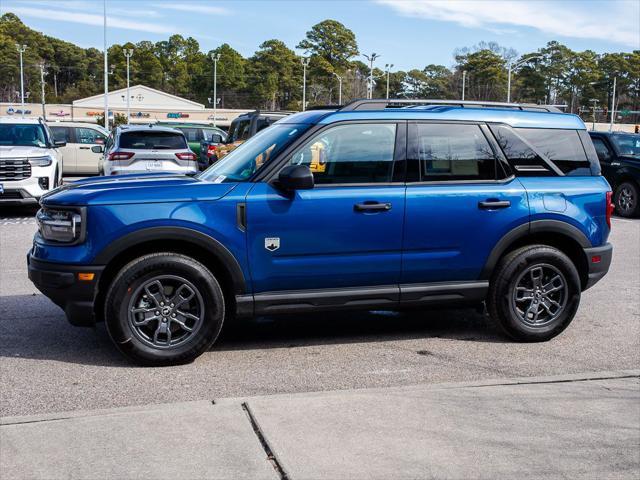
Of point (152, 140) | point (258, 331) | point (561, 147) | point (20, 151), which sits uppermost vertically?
point (561, 147)

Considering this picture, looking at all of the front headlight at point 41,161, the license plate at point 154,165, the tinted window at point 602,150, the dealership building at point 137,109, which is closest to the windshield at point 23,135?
the front headlight at point 41,161

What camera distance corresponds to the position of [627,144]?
1731 cm

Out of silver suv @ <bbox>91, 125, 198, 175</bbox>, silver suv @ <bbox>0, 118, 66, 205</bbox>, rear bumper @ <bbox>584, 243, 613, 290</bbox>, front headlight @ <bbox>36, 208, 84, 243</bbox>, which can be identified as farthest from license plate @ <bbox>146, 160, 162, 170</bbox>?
rear bumper @ <bbox>584, 243, 613, 290</bbox>

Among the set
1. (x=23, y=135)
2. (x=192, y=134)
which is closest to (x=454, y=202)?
(x=23, y=135)

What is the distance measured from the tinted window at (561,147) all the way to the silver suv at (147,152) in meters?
10.4

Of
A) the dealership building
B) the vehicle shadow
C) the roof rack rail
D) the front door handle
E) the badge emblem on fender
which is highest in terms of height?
the dealership building

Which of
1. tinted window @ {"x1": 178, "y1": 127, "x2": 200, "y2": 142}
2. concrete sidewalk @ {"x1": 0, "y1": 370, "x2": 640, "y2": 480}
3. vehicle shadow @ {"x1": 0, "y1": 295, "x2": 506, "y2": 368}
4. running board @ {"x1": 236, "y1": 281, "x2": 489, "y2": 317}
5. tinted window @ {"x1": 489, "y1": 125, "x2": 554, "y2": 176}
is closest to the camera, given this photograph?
concrete sidewalk @ {"x1": 0, "y1": 370, "x2": 640, "y2": 480}

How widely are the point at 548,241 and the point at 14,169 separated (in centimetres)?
1023

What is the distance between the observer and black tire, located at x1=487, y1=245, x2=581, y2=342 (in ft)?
19.8

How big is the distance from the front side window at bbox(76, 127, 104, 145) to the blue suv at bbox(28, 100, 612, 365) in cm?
1991

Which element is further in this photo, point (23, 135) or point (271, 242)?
point (23, 135)

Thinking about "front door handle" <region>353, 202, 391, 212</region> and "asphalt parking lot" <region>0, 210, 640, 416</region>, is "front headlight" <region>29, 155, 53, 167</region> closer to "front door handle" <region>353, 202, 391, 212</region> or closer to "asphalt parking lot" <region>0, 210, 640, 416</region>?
"asphalt parking lot" <region>0, 210, 640, 416</region>

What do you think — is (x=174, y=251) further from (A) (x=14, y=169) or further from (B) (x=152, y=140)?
(B) (x=152, y=140)

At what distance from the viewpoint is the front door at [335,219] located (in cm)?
543
